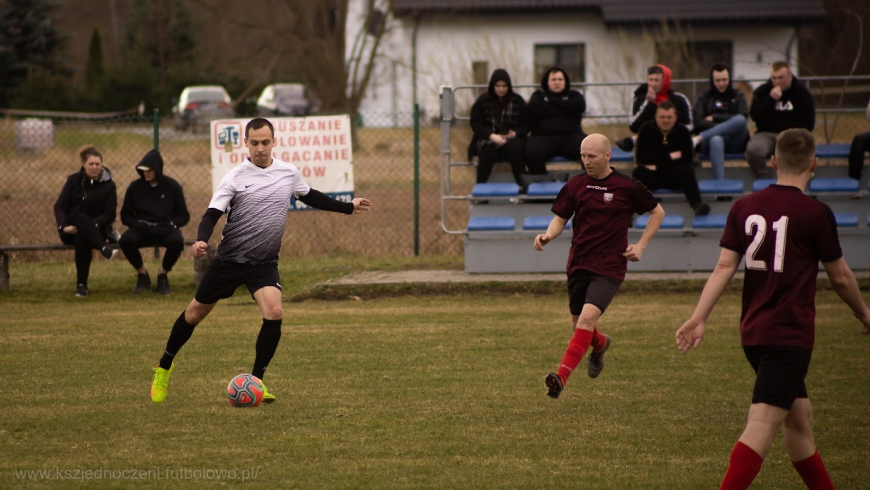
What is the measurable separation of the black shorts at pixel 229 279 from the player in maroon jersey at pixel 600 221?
1.93 m

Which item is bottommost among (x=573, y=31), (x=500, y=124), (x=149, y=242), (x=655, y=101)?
(x=149, y=242)

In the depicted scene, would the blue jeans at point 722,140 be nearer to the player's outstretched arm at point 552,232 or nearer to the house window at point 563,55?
the player's outstretched arm at point 552,232

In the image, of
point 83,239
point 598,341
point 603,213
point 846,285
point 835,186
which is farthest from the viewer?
point 835,186

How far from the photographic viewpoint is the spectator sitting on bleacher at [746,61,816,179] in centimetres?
1303

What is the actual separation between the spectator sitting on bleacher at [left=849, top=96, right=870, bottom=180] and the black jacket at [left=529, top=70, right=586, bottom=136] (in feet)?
11.9

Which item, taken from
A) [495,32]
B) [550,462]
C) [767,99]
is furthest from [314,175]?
[495,32]

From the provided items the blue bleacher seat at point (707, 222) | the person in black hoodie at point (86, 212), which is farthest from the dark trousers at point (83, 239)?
the blue bleacher seat at point (707, 222)

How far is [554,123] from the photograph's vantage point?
13.6m

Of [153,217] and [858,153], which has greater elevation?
[858,153]

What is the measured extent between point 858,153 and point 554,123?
4.04 meters

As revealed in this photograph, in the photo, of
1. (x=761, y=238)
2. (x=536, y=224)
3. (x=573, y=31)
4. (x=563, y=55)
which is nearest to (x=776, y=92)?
(x=536, y=224)

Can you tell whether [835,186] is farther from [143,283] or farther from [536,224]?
[143,283]

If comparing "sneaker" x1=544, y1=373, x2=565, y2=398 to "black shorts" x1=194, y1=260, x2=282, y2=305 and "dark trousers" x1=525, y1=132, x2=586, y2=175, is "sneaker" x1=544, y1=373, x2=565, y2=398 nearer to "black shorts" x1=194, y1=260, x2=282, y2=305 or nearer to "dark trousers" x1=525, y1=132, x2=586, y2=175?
"black shorts" x1=194, y1=260, x2=282, y2=305

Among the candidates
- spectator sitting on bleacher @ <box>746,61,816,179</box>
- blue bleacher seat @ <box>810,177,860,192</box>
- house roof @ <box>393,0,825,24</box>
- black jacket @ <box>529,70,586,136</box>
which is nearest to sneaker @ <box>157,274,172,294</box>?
black jacket @ <box>529,70,586,136</box>
